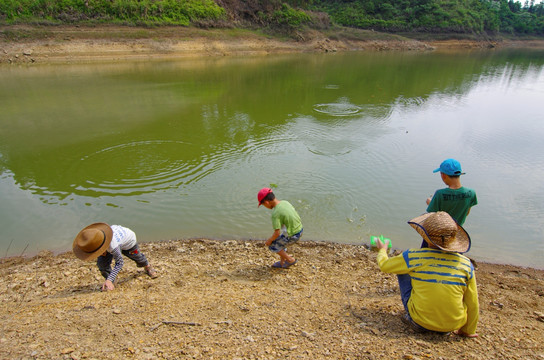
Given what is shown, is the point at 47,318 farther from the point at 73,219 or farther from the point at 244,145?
the point at 244,145

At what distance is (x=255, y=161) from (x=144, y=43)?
31.5m

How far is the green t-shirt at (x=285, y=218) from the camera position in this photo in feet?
14.2

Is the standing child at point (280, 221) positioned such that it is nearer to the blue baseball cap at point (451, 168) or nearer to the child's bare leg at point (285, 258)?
the child's bare leg at point (285, 258)

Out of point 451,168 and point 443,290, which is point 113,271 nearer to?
point 443,290

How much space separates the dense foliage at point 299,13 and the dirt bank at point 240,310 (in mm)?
37984

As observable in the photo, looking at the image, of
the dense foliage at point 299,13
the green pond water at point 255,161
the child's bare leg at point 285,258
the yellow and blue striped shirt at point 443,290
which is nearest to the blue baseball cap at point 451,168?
the yellow and blue striped shirt at point 443,290

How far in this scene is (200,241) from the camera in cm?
590

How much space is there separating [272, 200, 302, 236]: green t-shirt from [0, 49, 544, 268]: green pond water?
1.79m

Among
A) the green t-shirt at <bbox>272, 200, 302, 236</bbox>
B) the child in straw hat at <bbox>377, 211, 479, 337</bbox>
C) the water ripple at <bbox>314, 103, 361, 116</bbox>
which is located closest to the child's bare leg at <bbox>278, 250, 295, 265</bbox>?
the green t-shirt at <bbox>272, 200, 302, 236</bbox>

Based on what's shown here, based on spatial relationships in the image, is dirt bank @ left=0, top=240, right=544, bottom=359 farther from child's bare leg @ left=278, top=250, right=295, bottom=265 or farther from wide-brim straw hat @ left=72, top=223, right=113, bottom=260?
wide-brim straw hat @ left=72, top=223, right=113, bottom=260

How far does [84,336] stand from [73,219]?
4.36 m

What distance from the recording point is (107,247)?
3865mm

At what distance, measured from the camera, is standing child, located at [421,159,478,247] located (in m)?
3.74

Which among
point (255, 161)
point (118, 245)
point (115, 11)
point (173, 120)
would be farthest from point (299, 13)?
point (118, 245)
